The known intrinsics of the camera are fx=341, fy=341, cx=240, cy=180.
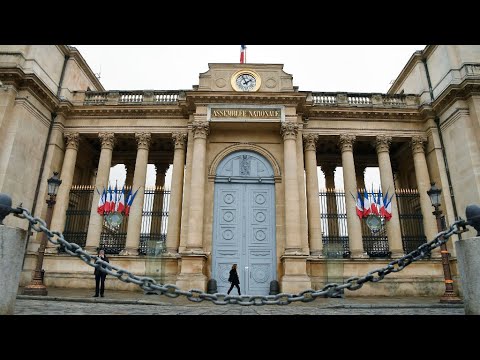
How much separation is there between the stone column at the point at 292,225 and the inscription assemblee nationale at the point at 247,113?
31.1 inches

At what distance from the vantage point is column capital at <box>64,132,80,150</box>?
18.4 m

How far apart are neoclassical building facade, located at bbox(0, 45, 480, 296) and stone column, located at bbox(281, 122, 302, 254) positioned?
5 cm

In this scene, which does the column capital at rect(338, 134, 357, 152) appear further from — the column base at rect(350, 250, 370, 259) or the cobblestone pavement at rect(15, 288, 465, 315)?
the cobblestone pavement at rect(15, 288, 465, 315)

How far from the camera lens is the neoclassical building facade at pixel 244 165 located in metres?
15.7

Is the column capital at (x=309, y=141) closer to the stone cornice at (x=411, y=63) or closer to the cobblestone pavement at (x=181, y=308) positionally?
the stone cornice at (x=411, y=63)

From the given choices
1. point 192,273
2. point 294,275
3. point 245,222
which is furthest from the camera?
point 245,222

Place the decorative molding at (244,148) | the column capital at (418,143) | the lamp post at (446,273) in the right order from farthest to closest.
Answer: the column capital at (418,143) < the decorative molding at (244,148) < the lamp post at (446,273)

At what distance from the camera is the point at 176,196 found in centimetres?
1741

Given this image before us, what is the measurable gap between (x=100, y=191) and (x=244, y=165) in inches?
296

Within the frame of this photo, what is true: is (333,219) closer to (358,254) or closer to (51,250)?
(358,254)

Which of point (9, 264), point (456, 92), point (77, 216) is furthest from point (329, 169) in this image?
point (9, 264)

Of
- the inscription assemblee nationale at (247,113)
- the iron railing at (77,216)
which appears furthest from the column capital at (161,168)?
the inscription assemblee nationale at (247,113)
